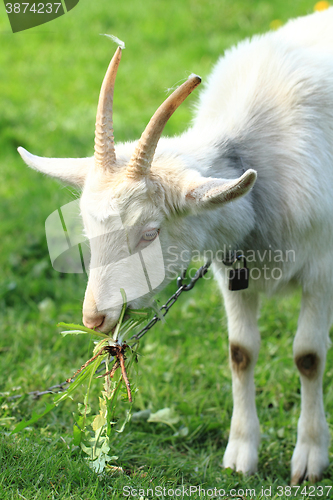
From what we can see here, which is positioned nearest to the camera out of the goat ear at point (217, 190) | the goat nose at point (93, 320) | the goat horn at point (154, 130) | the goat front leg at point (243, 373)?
the goat ear at point (217, 190)

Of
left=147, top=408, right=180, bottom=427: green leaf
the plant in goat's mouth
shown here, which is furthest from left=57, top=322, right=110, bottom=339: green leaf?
left=147, top=408, right=180, bottom=427: green leaf

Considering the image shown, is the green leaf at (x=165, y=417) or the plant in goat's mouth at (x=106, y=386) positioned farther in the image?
the green leaf at (x=165, y=417)

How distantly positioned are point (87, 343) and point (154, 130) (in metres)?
2.09

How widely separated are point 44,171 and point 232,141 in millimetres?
980

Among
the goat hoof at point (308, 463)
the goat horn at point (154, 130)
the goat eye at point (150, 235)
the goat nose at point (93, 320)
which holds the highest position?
the goat horn at point (154, 130)

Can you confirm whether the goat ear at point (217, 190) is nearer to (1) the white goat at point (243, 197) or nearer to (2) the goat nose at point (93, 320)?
(1) the white goat at point (243, 197)

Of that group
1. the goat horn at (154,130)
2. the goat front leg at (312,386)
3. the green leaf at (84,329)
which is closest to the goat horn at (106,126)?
the goat horn at (154,130)

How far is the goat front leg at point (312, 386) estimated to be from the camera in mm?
3086

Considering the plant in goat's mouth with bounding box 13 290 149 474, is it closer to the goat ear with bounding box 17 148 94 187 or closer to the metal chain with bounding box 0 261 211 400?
the metal chain with bounding box 0 261 211 400

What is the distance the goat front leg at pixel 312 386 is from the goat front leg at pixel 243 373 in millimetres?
262

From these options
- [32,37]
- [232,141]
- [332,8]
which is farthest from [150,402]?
[32,37]

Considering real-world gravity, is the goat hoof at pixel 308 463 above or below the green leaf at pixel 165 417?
below

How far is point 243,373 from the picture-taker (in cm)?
332

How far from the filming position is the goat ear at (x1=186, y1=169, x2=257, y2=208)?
219 cm
